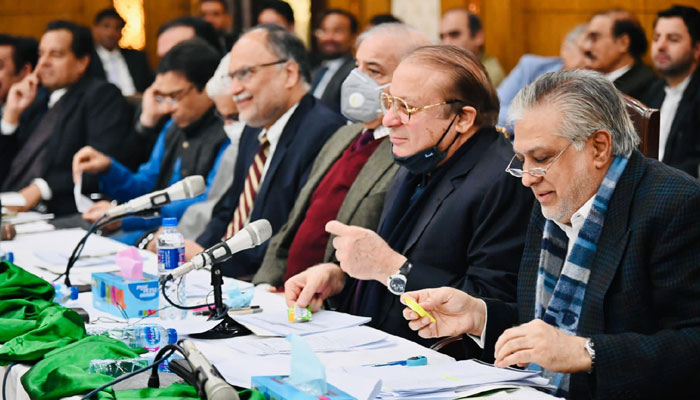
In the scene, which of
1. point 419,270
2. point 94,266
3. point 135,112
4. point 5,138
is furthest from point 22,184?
point 419,270

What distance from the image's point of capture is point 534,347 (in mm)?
2117

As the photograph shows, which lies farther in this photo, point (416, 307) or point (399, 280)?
point (399, 280)

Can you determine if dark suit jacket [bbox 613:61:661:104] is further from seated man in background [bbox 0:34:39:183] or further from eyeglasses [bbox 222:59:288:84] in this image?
seated man in background [bbox 0:34:39:183]

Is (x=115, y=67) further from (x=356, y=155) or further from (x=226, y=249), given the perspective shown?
(x=226, y=249)

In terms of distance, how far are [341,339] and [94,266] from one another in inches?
56.6

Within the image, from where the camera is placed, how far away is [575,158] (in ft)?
7.99

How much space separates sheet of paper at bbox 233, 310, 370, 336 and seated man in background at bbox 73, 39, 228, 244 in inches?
80.3

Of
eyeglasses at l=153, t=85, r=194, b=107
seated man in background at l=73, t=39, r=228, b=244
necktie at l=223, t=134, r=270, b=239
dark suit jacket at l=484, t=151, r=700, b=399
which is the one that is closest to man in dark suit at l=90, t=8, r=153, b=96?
seated man in background at l=73, t=39, r=228, b=244

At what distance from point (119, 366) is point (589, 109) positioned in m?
1.25

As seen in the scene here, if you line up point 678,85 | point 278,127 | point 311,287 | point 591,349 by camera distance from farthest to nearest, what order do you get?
point 678,85 → point 278,127 → point 311,287 → point 591,349

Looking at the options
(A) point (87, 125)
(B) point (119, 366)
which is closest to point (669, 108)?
(A) point (87, 125)

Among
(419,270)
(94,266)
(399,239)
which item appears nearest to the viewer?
(419,270)

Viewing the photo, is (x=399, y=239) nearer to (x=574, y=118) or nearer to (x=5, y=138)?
(x=574, y=118)

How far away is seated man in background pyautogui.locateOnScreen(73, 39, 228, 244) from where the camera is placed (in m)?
4.93
